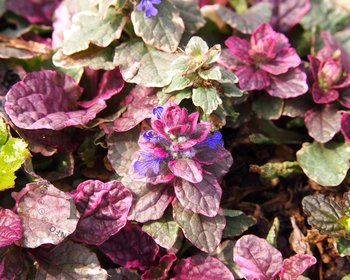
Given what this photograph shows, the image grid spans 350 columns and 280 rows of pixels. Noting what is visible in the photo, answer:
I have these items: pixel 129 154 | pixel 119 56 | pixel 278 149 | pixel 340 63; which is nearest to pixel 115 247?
pixel 129 154

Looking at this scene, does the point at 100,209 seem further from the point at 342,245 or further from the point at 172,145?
the point at 342,245

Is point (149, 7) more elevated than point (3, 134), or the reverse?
point (149, 7)

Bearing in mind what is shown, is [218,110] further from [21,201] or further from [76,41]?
[21,201]

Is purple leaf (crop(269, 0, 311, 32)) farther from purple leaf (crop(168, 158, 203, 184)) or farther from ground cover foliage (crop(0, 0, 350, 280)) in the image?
purple leaf (crop(168, 158, 203, 184))

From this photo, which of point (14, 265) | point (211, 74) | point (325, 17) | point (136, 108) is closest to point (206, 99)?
point (211, 74)

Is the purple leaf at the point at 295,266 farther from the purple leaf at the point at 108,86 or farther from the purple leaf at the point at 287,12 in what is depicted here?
the purple leaf at the point at 287,12
